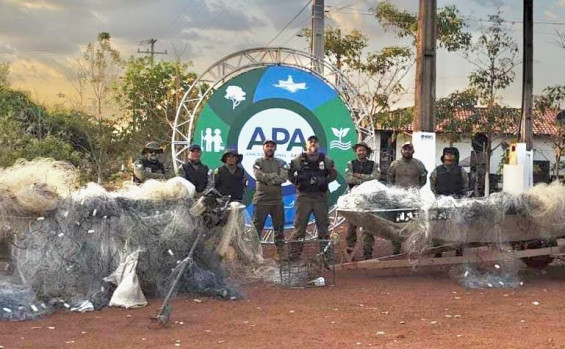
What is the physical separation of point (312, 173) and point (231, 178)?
3.95 ft

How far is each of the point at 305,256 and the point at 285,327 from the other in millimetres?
2907

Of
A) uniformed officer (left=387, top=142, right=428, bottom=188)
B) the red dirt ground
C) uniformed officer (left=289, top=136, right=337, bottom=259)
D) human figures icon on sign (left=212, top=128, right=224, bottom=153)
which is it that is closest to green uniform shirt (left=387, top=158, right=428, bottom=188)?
uniformed officer (left=387, top=142, right=428, bottom=188)

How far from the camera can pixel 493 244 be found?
29.6ft

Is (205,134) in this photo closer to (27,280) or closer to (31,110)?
(27,280)

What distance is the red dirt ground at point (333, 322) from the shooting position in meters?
6.23

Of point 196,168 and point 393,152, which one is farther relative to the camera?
point 393,152

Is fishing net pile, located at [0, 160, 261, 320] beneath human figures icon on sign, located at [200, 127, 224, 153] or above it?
beneath

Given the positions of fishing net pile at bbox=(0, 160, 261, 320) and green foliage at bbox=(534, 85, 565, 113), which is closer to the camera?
fishing net pile at bbox=(0, 160, 261, 320)

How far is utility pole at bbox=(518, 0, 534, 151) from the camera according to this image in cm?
1783

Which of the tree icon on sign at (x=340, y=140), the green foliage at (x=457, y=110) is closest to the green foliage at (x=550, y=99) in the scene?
the green foliage at (x=457, y=110)

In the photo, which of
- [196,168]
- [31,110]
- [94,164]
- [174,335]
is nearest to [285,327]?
[174,335]

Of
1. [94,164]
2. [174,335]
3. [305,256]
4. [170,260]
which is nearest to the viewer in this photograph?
[174,335]

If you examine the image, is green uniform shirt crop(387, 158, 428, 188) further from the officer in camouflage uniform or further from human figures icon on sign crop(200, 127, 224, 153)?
human figures icon on sign crop(200, 127, 224, 153)

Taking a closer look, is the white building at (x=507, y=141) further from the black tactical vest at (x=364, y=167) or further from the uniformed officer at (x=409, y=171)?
the black tactical vest at (x=364, y=167)
